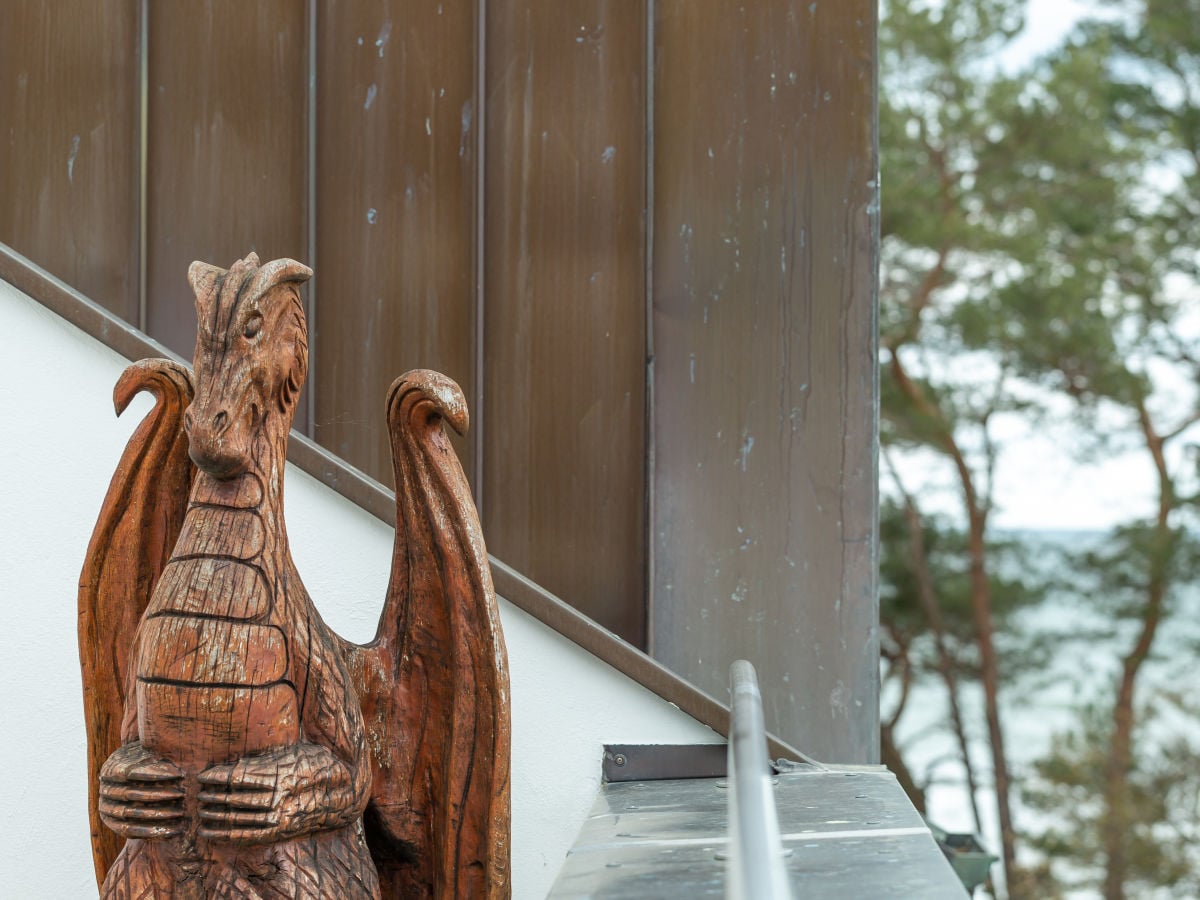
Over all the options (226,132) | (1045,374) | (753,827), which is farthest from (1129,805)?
(753,827)

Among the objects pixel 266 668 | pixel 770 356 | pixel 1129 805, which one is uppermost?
pixel 770 356

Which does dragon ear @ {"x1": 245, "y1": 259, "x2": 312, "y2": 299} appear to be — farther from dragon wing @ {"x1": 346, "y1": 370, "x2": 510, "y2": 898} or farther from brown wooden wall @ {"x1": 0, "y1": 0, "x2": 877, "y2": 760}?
brown wooden wall @ {"x1": 0, "y1": 0, "x2": 877, "y2": 760}

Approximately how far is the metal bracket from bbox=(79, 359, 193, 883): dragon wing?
0.38m

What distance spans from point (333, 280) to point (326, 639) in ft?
2.11

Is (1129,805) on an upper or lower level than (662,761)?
lower

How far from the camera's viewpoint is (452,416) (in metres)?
0.70

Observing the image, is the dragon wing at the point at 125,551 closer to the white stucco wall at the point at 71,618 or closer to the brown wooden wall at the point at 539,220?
the white stucco wall at the point at 71,618

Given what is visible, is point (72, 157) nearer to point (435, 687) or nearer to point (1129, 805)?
point (435, 687)

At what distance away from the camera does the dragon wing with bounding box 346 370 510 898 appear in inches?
27.5

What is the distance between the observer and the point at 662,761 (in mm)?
994

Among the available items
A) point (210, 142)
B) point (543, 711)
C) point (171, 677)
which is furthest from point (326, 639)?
point (210, 142)

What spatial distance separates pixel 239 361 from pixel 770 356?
0.66 m

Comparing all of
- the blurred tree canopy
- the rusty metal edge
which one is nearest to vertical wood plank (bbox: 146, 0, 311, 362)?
the rusty metal edge

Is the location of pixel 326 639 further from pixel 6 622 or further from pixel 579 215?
pixel 579 215
